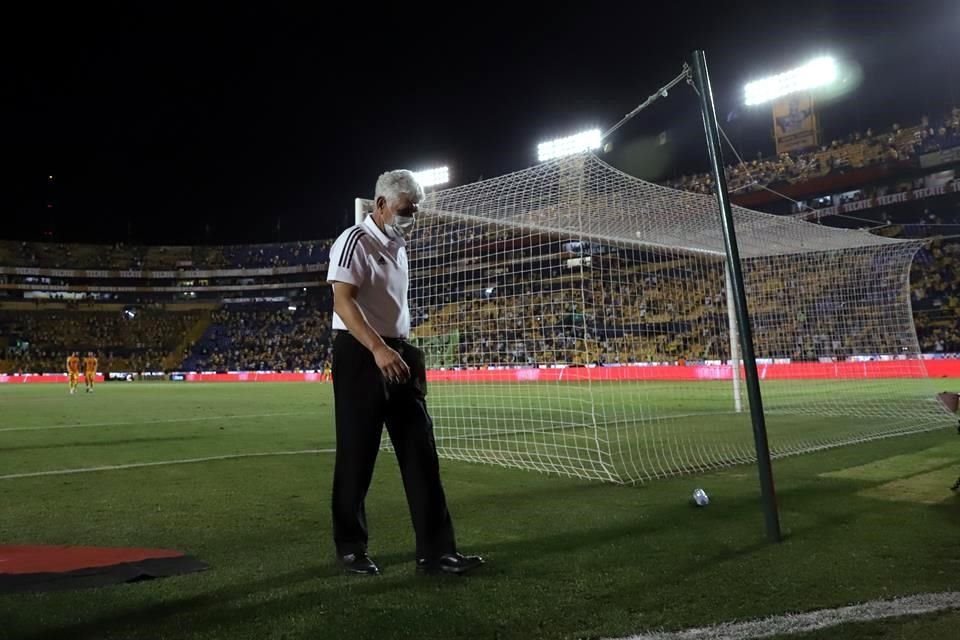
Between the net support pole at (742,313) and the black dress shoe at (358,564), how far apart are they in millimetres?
2073

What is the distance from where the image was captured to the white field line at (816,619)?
2240mm

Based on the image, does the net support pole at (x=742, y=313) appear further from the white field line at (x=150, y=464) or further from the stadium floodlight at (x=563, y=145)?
the stadium floodlight at (x=563, y=145)

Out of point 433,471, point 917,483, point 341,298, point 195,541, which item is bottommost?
point 917,483

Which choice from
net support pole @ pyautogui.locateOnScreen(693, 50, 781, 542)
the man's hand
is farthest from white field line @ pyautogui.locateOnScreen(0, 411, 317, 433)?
net support pole @ pyautogui.locateOnScreen(693, 50, 781, 542)

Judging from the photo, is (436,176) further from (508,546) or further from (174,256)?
(508,546)

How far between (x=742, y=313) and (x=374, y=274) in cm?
208

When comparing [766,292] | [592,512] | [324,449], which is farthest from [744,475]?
[766,292]

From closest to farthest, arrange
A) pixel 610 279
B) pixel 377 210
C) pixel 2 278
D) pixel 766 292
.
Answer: pixel 377 210
pixel 610 279
pixel 766 292
pixel 2 278

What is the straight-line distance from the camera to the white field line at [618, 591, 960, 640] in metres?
2.24

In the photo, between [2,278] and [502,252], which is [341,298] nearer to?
[502,252]

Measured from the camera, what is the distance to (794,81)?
39094 mm

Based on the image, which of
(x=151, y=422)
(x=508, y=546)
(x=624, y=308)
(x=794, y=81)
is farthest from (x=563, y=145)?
(x=508, y=546)

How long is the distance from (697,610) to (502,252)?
6214mm

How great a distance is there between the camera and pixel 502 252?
27.5ft
